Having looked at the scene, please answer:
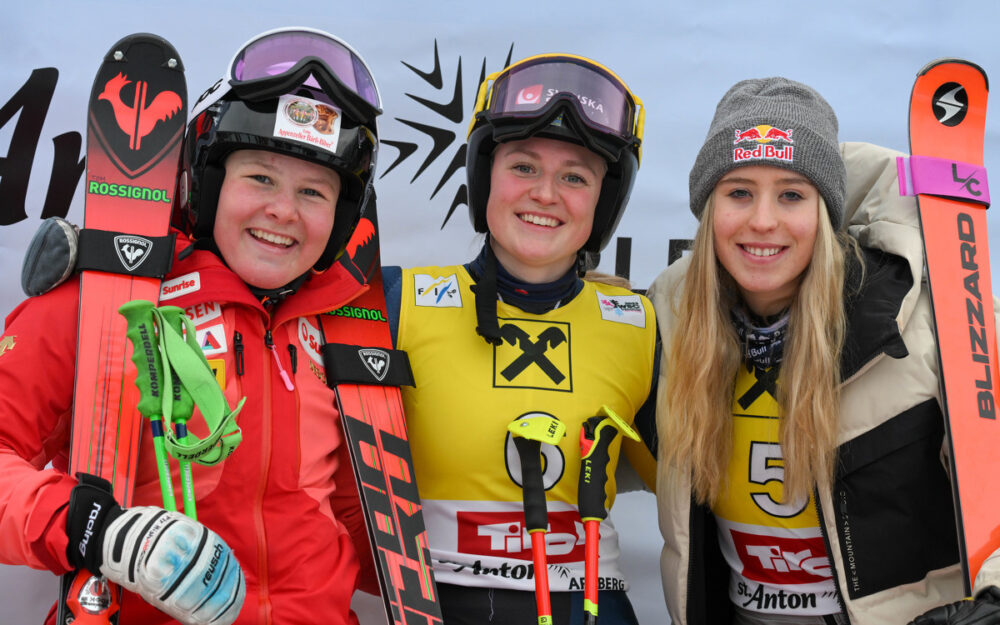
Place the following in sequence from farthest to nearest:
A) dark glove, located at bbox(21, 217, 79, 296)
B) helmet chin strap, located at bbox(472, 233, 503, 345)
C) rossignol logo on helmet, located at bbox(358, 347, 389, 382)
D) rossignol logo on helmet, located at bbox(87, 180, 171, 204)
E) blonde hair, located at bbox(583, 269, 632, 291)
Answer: blonde hair, located at bbox(583, 269, 632, 291) → helmet chin strap, located at bbox(472, 233, 503, 345) → rossignol logo on helmet, located at bbox(358, 347, 389, 382) → rossignol logo on helmet, located at bbox(87, 180, 171, 204) → dark glove, located at bbox(21, 217, 79, 296)

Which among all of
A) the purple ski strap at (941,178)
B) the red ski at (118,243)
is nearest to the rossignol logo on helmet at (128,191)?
the red ski at (118,243)

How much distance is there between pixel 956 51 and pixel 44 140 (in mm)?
3657

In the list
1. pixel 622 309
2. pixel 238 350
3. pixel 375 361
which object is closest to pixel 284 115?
pixel 238 350

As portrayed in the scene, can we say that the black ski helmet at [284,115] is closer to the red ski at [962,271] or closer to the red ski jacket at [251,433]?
the red ski jacket at [251,433]

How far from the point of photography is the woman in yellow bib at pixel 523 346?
2373mm

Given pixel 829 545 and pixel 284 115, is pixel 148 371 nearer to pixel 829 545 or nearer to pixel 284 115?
pixel 284 115

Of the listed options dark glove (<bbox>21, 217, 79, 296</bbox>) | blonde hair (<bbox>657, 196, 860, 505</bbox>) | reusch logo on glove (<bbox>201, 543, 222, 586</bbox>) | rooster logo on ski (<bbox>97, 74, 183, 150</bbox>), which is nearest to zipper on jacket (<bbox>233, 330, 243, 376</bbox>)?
dark glove (<bbox>21, 217, 79, 296</bbox>)

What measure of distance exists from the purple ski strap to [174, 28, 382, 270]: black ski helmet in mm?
1576

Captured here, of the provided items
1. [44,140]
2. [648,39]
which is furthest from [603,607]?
[44,140]

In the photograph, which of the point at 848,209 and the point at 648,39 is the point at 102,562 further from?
the point at 648,39

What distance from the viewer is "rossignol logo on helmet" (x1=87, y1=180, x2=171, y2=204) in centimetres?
222

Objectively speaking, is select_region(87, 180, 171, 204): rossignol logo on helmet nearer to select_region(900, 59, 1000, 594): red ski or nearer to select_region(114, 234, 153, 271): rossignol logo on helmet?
select_region(114, 234, 153, 271): rossignol logo on helmet

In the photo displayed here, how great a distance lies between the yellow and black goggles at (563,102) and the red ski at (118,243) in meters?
0.93

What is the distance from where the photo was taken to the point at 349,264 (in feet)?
8.19
